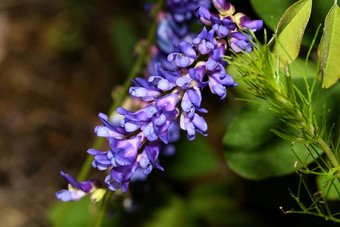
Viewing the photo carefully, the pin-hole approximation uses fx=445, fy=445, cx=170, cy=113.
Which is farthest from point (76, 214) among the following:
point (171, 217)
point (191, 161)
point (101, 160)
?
point (101, 160)

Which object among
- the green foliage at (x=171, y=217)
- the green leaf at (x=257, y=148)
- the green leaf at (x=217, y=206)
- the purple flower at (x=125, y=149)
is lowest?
the green leaf at (x=217, y=206)

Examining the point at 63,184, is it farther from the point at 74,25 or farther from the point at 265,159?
the point at 265,159

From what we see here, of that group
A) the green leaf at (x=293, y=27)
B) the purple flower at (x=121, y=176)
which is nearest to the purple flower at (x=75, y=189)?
the purple flower at (x=121, y=176)

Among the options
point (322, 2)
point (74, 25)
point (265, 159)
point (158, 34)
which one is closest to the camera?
point (322, 2)

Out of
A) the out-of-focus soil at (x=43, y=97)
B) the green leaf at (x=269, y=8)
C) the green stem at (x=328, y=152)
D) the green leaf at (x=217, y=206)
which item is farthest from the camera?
the out-of-focus soil at (x=43, y=97)

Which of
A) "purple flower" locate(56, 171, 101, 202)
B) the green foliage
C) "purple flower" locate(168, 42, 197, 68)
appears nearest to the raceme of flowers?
"purple flower" locate(168, 42, 197, 68)

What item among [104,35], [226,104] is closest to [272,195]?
[226,104]

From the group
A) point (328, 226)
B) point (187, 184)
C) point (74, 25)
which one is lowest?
point (187, 184)

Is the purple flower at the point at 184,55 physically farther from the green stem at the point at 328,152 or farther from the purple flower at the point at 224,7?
the green stem at the point at 328,152
